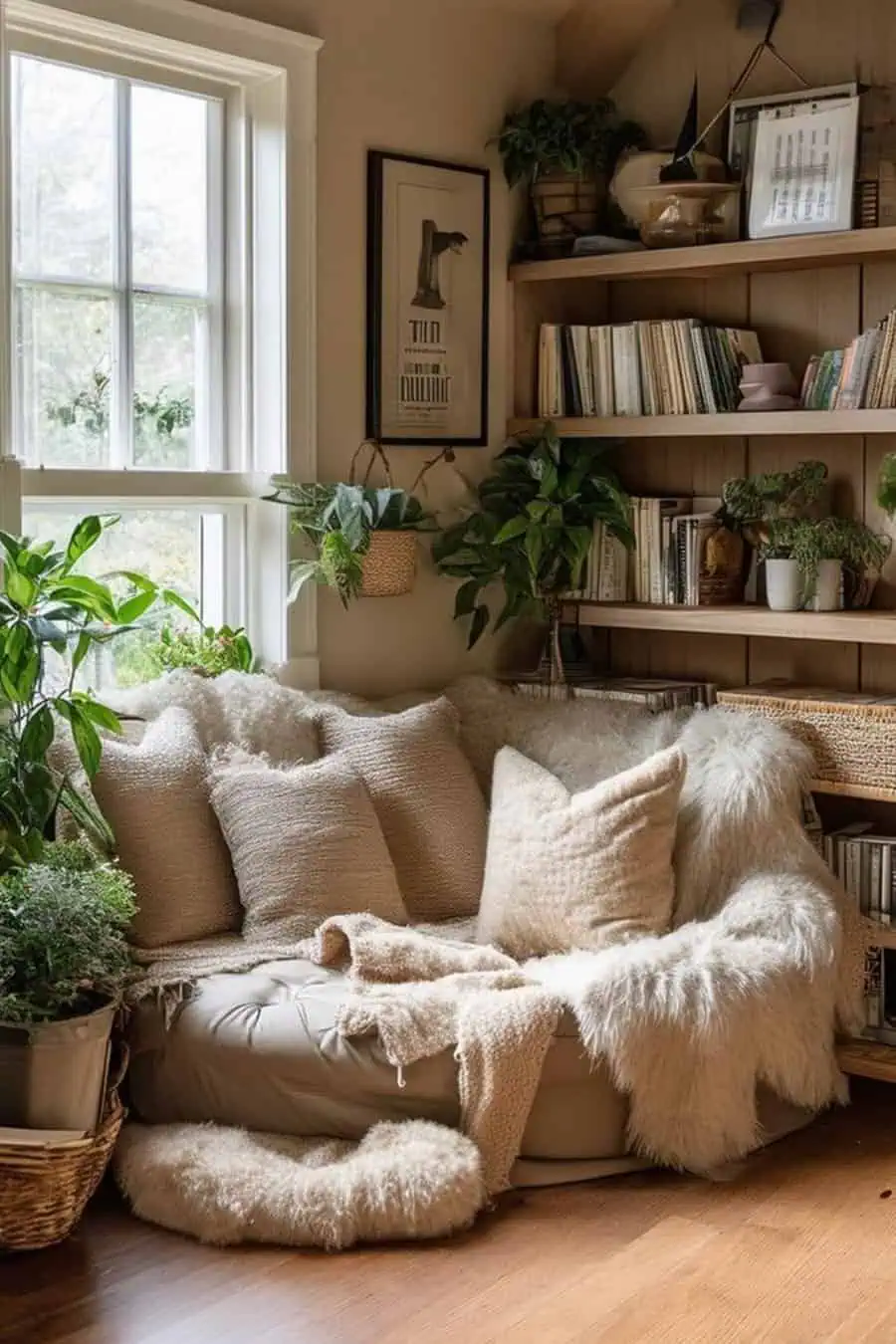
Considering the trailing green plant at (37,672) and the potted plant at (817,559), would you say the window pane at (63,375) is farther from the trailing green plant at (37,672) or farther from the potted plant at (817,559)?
the potted plant at (817,559)

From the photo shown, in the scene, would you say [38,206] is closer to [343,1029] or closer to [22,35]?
[22,35]

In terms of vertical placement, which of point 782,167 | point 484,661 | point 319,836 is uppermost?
point 782,167

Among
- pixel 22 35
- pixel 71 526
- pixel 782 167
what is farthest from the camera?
pixel 782 167

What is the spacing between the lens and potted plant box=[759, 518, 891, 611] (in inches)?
156

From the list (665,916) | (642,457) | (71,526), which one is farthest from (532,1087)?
(642,457)

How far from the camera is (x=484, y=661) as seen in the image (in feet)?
14.9

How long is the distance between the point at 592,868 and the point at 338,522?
1.00 metres

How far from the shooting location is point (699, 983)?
322cm

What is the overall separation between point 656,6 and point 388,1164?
9.55 feet

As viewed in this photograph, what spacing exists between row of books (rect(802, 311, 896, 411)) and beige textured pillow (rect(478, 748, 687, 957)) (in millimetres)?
955

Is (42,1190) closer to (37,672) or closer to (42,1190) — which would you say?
(42,1190)

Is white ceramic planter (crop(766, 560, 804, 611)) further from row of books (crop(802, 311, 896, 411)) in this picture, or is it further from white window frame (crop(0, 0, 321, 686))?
white window frame (crop(0, 0, 321, 686))

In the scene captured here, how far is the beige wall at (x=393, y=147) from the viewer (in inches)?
158

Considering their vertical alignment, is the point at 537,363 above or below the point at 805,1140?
above
